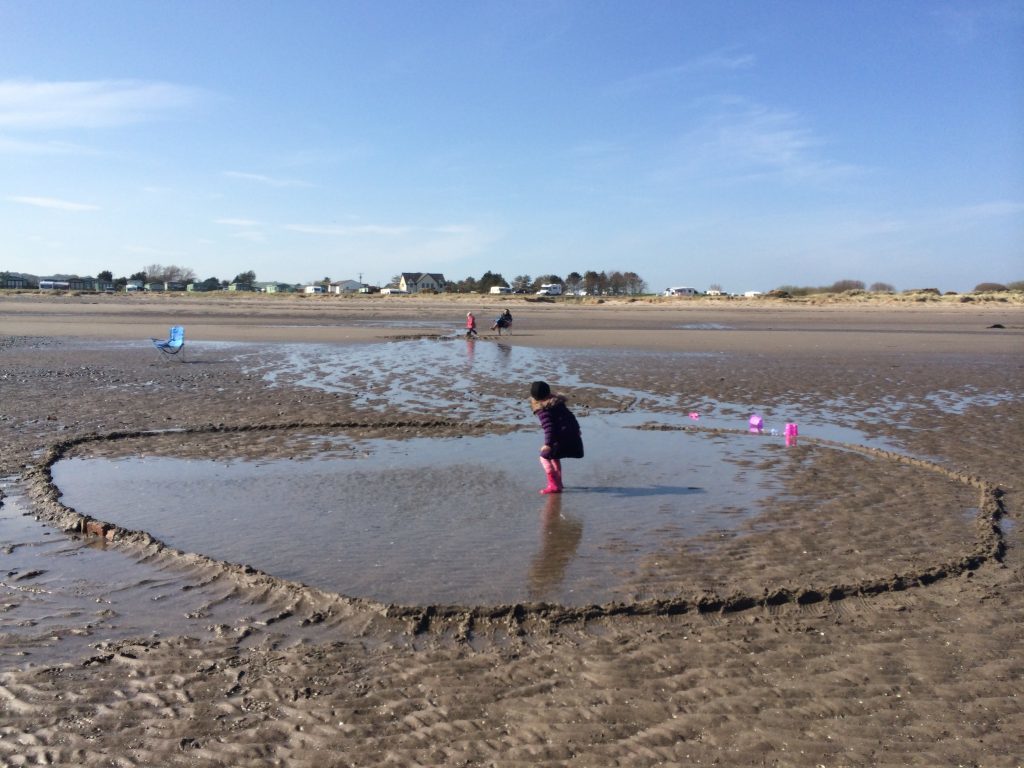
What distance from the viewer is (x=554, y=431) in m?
9.17

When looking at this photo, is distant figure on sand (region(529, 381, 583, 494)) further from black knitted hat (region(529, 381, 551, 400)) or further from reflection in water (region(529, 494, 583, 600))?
reflection in water (region(529, 494, 583, 600))

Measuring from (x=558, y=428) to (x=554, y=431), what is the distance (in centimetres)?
6

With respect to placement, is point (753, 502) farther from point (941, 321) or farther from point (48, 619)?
point (941, 321)

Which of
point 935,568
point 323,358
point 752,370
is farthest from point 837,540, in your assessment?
point 323,358

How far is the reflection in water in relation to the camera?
6.46 meters

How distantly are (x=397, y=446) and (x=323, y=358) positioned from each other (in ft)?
44.2

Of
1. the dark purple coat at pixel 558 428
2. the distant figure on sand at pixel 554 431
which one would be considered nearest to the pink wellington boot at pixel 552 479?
the distant figure on sand at pixel 554 431

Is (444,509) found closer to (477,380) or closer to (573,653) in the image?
(573,653)

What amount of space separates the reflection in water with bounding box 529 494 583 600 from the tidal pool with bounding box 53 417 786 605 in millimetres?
21

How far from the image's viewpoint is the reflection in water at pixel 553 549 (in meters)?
6.46

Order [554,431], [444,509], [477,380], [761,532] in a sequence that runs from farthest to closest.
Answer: [477,380] < [554,431] < [444,509] < [761,532]

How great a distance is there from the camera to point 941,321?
4988 cm

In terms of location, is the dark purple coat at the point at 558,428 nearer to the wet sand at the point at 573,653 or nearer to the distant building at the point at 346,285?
the wet sand at the point at 573,653

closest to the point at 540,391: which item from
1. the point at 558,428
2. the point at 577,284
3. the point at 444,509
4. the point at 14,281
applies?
the point at 558,428
